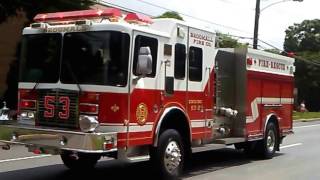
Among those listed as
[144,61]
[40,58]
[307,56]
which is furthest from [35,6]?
[307,56]

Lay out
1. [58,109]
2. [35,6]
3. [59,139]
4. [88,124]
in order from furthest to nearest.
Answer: [35,6] → [58,109] → [59,139] → [88,124]

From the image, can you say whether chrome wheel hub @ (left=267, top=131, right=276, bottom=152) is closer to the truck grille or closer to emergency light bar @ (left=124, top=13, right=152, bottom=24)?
emergency light bar @ (left=124, top=13, right=152, bottom=24)

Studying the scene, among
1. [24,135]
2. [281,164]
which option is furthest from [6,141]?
[281,164]

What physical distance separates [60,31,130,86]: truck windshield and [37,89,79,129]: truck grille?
0.25m

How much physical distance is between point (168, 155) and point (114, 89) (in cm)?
187

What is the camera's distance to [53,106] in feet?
31.9

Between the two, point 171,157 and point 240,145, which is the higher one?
point 171,157

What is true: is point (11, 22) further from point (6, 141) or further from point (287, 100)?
point (6, 141)

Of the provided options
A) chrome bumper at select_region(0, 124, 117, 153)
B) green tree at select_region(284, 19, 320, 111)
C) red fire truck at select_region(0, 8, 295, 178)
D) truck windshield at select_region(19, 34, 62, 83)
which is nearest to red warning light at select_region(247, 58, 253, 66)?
red fire truck at select_region(0, 8, 295, 178)

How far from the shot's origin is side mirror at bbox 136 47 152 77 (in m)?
9.37

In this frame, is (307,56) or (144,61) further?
(307,56)

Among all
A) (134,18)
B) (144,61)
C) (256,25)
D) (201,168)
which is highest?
(256,25)

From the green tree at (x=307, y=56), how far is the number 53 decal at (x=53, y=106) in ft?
171

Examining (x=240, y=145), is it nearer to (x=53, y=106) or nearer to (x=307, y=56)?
(x=53, y=106)
